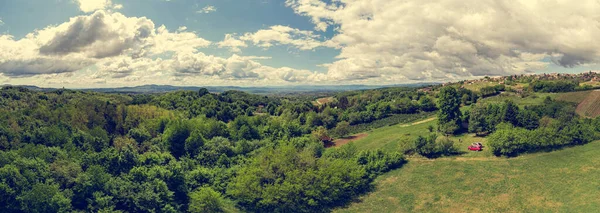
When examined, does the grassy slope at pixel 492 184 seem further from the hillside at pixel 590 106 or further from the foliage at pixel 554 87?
the foliage at pixel 554 87

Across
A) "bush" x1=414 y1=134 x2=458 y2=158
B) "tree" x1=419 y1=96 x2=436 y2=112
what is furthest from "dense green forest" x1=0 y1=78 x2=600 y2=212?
"tree" x1=419 y1=96 x2=436 y2=112

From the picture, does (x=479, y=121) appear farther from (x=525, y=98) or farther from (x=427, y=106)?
(x=525, y=98)

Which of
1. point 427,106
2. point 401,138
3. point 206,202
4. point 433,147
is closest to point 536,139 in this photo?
point 433,147

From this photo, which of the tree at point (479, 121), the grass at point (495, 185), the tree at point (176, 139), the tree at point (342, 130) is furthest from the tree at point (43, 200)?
the tree at point (479, 121)

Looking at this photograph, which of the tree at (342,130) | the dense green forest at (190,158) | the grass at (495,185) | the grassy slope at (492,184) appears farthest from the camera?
the tree at (342,130)

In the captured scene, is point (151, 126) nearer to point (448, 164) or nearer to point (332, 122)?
point (332, 122)

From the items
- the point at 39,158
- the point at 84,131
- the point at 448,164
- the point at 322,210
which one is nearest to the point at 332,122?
the point at 448,164

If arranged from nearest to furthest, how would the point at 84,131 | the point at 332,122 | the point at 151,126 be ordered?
the point at 84,131 → the point at 151,126 → the point at 332,122
